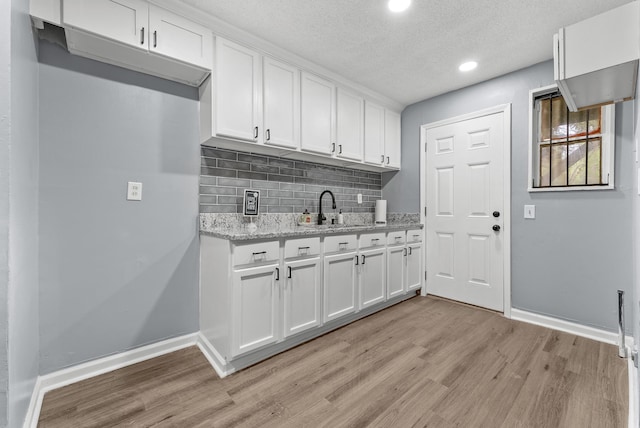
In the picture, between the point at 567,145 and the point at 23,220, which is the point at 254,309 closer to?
the point at 23,220

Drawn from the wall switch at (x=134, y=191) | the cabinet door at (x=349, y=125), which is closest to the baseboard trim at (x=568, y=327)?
the cabinet door at (x=349, y=125)

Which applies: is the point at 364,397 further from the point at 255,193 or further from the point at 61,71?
the point at 61,71

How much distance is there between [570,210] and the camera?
2.42 m

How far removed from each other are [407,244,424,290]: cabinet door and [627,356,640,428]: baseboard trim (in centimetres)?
172

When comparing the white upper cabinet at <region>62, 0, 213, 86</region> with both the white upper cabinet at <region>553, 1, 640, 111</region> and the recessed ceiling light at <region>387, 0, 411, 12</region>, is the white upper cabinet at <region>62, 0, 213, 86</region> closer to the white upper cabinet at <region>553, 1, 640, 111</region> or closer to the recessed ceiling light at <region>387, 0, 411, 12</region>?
the recessed ceiling light at <region>387, 0, 411, 12</region>

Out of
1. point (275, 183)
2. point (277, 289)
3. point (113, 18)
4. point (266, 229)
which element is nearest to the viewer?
point (113, 18)

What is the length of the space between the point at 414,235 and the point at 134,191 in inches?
111

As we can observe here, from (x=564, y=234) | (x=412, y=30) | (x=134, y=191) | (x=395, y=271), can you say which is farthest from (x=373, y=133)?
(x=134, y=191)

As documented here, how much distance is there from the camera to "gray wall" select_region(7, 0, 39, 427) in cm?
108

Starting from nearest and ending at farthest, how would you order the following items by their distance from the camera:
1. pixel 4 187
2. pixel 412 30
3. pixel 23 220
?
pixel 4 187 → pixel 23 220 → pixel 412 30

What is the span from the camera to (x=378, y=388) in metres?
1.66

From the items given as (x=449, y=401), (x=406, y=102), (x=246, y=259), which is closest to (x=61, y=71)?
(x=246, y=259)

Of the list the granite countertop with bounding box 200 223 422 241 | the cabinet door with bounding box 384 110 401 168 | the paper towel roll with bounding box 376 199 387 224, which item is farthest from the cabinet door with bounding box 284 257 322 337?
the cabinet door with bounding box 384 110 401 168

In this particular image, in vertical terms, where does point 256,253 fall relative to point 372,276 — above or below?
above
